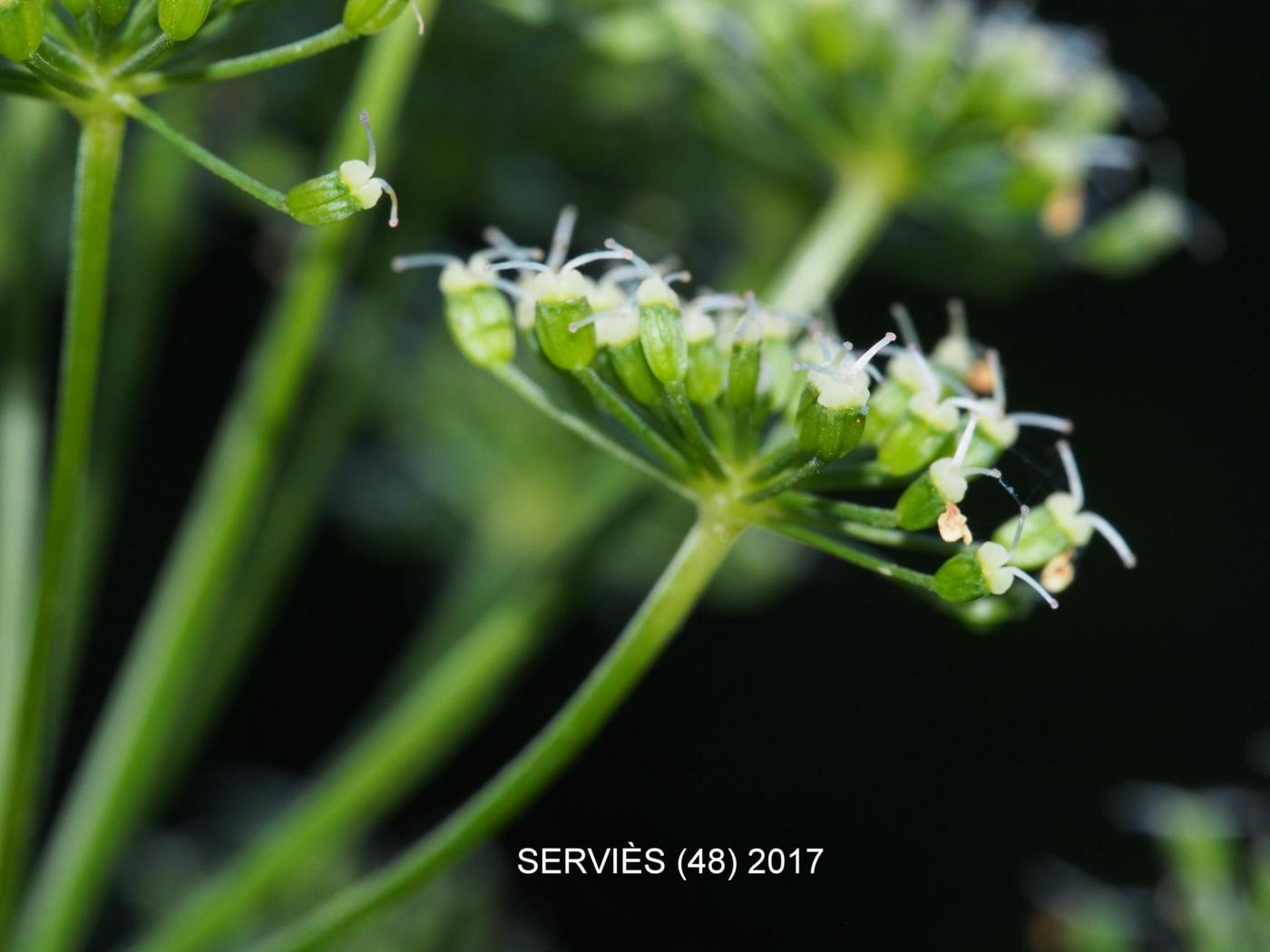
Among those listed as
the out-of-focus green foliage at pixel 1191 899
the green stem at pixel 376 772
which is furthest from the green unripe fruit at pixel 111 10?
the out-of-focus green foliage at pixel 1191 899

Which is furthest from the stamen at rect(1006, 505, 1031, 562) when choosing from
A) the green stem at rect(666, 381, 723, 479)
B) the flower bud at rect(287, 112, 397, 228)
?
the flower bud at rect(287, 112, 397, 228)

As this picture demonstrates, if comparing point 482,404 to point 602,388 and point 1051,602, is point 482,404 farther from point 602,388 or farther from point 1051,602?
point 1051,602

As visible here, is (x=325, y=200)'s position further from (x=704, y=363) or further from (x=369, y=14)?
(x=704, y=363)

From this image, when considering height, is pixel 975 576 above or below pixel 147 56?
below

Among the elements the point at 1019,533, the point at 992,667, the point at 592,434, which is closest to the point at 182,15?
the point at 592,434

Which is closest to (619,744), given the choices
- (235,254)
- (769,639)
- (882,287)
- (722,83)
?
(769,639)

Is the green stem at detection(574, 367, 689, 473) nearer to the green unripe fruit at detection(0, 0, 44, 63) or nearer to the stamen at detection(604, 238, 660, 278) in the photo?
the stamen at detection(604, 238, 660, 278)

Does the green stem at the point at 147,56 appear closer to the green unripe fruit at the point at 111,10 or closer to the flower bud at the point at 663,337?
the green unripe fruit at the point at 111,10
